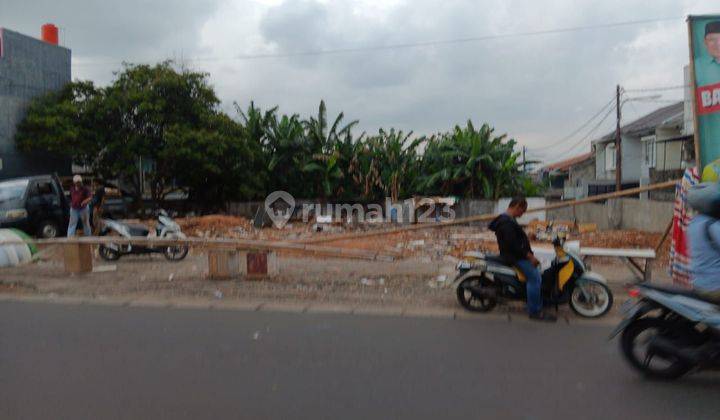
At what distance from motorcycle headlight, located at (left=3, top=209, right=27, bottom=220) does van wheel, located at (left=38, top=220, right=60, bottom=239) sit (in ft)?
1.75

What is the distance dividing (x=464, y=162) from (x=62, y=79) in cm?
1627

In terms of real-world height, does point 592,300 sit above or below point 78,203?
below

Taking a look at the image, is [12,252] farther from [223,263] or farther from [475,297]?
[475,297]

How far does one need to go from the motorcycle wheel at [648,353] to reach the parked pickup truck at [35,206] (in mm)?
13659

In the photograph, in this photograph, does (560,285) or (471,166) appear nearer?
(560,285)

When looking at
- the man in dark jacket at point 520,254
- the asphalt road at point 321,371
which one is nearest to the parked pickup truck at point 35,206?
the asphalt road at point 321,371

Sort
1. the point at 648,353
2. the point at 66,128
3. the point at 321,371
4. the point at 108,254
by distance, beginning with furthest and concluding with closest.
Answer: the point at 66,128 → the point at 108,254 → the point at 321,371 → the point at 648,353

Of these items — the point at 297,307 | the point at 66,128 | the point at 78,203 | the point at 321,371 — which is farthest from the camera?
the point at 66,128

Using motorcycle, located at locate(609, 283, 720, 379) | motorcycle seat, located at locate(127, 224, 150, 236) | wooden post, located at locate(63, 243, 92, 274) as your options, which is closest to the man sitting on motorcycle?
motorcycle, located at locate(609, 283, 720, 379)

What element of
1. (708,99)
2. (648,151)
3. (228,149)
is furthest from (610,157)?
(708,99)

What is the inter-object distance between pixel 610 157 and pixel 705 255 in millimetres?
34596

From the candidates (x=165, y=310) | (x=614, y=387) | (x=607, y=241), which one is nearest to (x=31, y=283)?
(x=165, y=310)

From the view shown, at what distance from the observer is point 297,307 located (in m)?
7.84

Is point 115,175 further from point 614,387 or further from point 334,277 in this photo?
point 614,387
